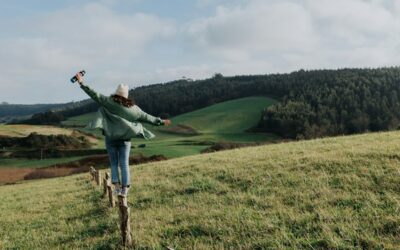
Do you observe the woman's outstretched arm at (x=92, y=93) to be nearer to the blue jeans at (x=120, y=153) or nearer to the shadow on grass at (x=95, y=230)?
the blue jeans at (x=120, y=153)

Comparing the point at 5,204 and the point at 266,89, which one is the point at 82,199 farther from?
the point at 266,89

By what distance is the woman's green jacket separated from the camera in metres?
11.9

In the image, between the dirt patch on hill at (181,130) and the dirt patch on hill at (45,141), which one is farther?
the dirt patch on hill at (181,130)

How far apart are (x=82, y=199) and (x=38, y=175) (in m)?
37.9

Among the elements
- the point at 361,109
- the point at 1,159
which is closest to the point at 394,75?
the point at 361,109

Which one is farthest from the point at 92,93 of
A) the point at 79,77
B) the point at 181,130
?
the point at 181,130

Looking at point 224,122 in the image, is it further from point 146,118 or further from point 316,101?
point 146,118

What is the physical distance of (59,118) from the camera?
167500 mm

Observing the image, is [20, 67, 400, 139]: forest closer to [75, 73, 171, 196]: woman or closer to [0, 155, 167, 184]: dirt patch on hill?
[0, 155, 167, 184]: dirt patch on hill

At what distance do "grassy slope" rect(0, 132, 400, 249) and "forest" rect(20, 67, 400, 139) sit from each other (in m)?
73.0

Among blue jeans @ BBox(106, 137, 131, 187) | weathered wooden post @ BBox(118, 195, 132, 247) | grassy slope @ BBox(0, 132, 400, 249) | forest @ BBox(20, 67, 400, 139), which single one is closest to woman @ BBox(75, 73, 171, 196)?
blue jeans @ BBox(106, 137, 131, 187)

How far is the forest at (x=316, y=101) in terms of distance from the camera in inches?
4523

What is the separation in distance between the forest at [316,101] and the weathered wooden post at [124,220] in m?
80.7

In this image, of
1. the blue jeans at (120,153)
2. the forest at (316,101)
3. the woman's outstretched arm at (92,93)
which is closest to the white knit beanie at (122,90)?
the woman's outstretched arm at (92,93)
